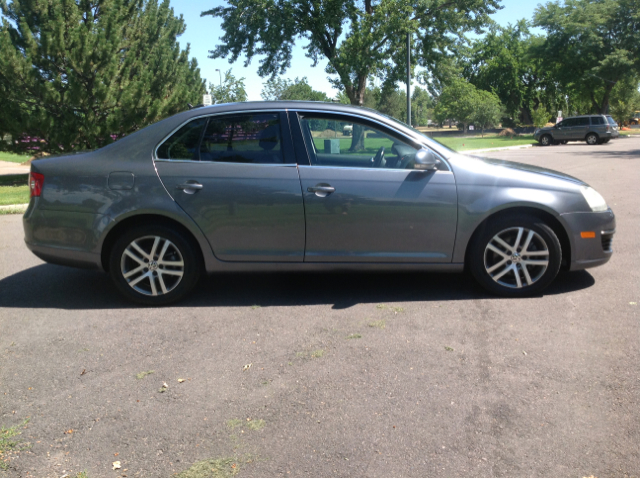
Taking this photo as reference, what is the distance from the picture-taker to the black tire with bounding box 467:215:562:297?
16.3ft

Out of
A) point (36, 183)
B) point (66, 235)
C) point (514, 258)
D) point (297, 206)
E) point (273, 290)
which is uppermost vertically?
point (36, 183)

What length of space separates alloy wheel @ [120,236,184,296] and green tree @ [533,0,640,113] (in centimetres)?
5327

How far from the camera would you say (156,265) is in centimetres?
500

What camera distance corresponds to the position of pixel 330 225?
16.0 ft

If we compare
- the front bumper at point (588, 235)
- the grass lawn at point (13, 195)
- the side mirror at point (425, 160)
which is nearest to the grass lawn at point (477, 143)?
the grass lawn at point (13, 195)

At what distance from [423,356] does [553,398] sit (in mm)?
864

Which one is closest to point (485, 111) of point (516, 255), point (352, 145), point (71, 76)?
point (71, 76)

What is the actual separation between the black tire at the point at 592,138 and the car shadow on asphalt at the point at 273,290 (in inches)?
1461

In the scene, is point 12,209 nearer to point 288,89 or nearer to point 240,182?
point 240,182

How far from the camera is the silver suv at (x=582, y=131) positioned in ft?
127

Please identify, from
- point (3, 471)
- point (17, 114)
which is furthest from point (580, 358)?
point (17, 114)

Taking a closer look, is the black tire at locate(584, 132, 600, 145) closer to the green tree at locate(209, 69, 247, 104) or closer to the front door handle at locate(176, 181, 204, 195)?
the green tree at locate(209, 69, 247, 104)

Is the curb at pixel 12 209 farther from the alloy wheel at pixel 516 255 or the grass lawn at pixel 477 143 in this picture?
the grass lawn at pixel 477 143

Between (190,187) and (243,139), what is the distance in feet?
1.96
